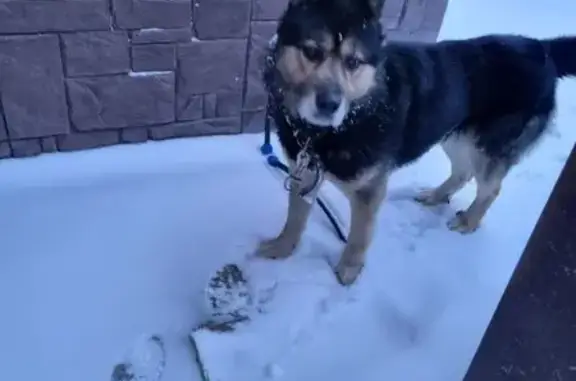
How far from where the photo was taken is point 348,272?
6.20ft

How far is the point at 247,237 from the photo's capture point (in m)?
2.02

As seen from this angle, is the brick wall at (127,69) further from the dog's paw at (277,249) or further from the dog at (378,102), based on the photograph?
the dog's paw at (277,249)

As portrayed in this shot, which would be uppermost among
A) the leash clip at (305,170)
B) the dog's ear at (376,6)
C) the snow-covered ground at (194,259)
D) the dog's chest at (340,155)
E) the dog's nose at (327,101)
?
the dog's ear at (376,6)

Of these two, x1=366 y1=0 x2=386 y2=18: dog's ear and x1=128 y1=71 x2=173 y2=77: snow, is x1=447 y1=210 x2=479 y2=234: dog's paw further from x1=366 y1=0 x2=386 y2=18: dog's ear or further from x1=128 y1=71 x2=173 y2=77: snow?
x1=128 y1=71 x2=173 y2=77: snow

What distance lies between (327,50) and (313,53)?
1.4 inches

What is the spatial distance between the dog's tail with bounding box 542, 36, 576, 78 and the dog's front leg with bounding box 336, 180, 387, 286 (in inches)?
26.4

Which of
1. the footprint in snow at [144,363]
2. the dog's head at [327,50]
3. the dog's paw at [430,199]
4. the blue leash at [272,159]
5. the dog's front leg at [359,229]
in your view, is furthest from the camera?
the dog's paw at [430,199]

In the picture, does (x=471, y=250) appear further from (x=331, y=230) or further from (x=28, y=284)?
(x=28, y=284)

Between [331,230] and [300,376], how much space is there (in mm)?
586

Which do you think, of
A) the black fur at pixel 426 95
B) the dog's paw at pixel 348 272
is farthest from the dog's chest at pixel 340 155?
the dog's paw at pixel 348 272

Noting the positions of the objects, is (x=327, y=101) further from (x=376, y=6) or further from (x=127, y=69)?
(x=127, y=69)

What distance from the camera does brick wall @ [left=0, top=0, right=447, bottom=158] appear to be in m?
1.98

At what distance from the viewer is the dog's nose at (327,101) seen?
4.67 feet

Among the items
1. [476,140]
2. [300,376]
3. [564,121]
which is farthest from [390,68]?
[564,121]
